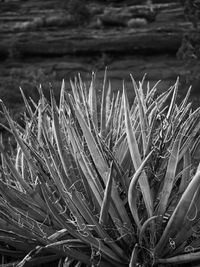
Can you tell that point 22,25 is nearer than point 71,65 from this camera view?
No

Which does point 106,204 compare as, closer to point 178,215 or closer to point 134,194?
point 134,194

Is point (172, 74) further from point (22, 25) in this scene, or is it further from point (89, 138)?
point (89, 138)

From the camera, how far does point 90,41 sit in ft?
39.5

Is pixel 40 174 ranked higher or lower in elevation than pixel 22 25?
higher

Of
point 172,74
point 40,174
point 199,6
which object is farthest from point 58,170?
point 172,74

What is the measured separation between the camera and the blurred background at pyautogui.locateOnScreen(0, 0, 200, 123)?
10678 millimetres

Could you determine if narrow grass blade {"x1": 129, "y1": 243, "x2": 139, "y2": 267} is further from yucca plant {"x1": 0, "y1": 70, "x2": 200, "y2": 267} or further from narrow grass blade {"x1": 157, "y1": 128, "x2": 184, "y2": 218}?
narrow grass blade {"x1": 157, "y1": 128, "x2": 184, "y2": 218}

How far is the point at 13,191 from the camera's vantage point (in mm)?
1895

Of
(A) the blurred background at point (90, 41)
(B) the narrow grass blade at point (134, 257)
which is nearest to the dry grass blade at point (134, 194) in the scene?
(B) the narrow grass blade at point (134, 257)

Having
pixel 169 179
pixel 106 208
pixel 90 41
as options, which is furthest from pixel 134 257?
pixel 90 41

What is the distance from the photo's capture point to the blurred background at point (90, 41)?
35.0ft

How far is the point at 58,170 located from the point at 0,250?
368mm

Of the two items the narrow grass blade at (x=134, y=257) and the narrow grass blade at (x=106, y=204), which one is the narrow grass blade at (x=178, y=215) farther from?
the narrow grass blade at (x=106, y=204)

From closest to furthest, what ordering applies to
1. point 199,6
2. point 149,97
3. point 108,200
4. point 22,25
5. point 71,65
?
point 108,200
point 149,97
point 199,6
point 71,65
point 22,25
